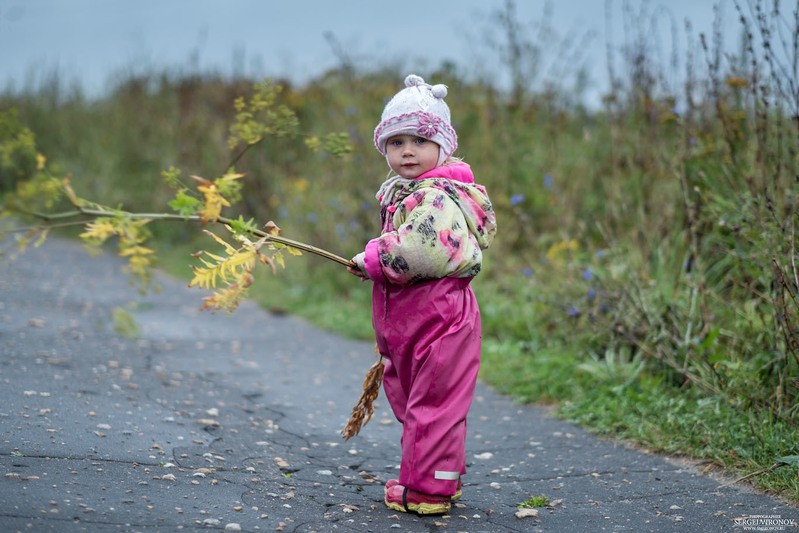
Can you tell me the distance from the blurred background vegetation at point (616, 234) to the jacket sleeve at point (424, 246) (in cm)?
145

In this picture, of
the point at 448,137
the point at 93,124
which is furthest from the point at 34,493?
the point at 93,124

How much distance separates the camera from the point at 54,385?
452 centimetres

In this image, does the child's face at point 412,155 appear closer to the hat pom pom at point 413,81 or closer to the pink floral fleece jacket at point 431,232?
the pink floral fleece jacket at point 431,232

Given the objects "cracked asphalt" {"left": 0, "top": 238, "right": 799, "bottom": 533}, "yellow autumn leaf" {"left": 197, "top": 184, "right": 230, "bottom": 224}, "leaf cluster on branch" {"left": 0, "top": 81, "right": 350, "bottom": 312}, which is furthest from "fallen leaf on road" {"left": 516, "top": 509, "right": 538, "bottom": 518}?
"yellow autumn leaf" {"left": 197, "top": 184, "right": 230, "bottom": 224}

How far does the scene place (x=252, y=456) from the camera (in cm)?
388

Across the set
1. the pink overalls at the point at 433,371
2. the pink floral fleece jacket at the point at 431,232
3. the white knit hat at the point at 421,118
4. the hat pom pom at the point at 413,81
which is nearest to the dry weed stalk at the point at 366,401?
the pink overalls at the point at 433,371

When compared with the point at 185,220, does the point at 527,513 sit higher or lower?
lower

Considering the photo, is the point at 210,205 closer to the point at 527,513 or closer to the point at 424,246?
the point at 424,246

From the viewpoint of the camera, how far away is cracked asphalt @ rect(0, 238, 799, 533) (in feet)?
10.2

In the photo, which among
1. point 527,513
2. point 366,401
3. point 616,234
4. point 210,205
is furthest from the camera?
point 616,234

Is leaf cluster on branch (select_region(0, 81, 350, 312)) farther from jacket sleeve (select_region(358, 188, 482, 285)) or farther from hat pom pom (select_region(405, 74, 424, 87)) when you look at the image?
hat pom pom (select_region(405, 74, 424, 87))

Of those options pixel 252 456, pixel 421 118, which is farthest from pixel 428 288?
pixel 252 456

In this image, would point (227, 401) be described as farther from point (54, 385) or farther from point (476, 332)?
point (476, 332)

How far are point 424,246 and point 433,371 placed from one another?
0.47m
